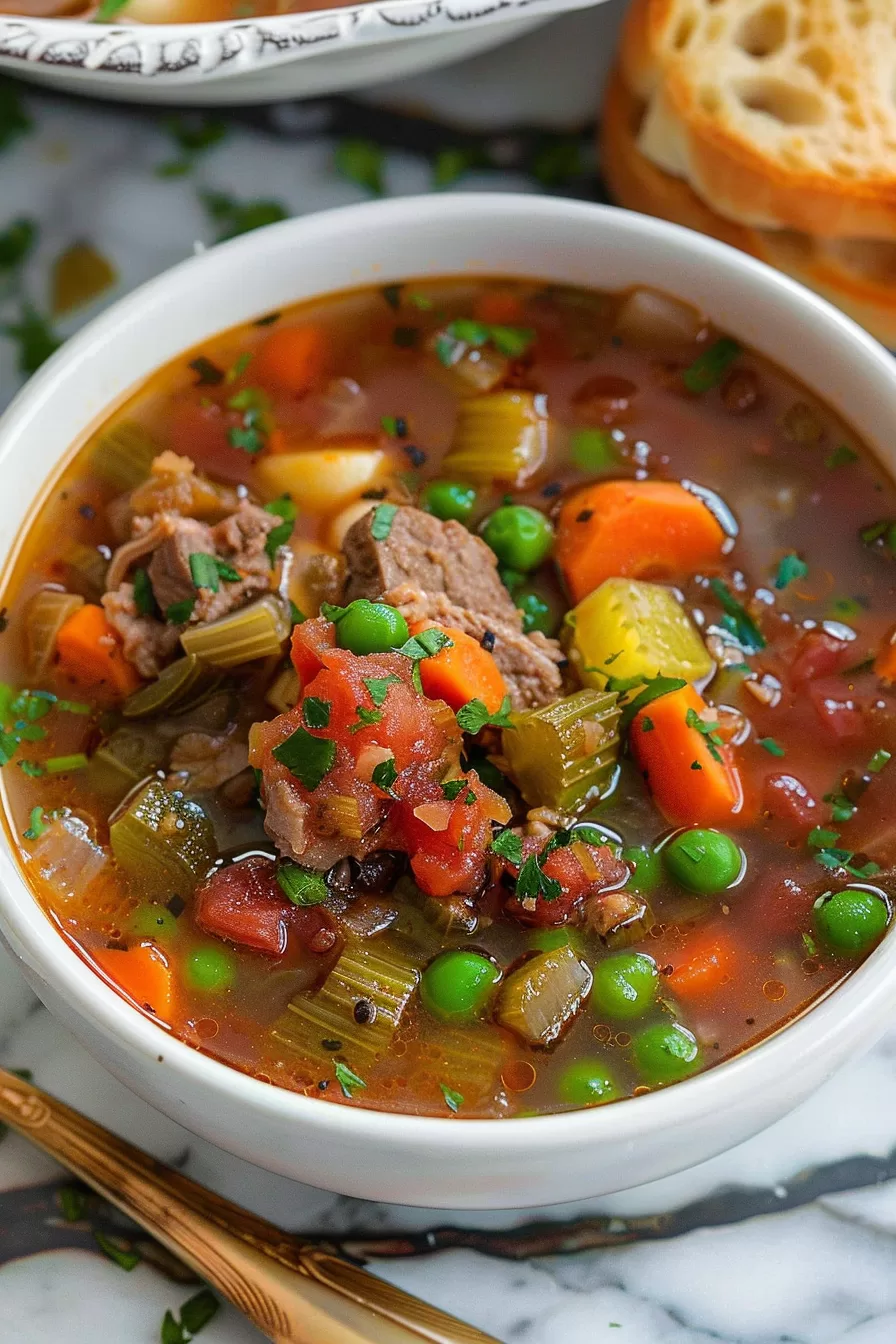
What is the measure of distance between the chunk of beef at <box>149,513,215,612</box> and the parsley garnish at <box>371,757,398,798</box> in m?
0.62

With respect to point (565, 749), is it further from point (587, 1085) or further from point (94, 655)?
point (94, 655)

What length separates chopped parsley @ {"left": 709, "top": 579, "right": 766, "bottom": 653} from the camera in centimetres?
304

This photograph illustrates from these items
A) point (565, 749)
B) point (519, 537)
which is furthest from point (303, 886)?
point (519, 537)

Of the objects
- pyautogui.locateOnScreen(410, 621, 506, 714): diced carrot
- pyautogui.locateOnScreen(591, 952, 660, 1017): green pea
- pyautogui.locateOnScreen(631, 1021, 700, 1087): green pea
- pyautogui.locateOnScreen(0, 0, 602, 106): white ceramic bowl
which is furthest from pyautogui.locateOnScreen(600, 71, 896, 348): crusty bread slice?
pyautogui.locateOnScreen(631, 1021, 700, 1087): green pea

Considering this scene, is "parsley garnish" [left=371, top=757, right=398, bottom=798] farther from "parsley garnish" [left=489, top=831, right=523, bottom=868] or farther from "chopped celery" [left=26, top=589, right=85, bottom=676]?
"chopped celery" [left=26, top=589, right=85, bottom=676]

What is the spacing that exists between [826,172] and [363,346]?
119 centimetres

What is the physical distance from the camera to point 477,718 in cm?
270

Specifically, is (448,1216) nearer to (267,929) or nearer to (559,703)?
(267,929)

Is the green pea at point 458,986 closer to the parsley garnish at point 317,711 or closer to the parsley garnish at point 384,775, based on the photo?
the parsley garnish at point 384,775

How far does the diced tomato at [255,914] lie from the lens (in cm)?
271

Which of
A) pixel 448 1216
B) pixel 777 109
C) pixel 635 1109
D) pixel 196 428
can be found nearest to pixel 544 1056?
pixel 635 1109

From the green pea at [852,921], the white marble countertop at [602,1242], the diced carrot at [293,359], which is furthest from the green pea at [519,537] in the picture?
the white marble countertop at [602,1242]

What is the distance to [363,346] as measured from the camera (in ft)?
10.9

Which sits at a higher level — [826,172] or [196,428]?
[826,172]
